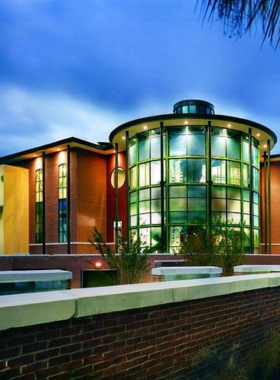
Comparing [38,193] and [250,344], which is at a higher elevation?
[38,193]

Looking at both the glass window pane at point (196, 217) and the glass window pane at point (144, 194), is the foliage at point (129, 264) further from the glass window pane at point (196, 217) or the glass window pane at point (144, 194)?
the glass window pane at point (144, 194)

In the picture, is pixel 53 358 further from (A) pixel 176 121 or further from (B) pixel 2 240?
(B) pixel 2 240

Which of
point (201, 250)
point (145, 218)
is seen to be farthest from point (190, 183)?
point (201, 250)

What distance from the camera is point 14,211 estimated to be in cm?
3728

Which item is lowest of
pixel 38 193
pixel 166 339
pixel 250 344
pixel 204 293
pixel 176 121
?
pixel 250 344

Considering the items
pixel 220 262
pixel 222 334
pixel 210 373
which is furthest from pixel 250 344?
pixel 220 262

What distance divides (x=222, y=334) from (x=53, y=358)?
3.49m

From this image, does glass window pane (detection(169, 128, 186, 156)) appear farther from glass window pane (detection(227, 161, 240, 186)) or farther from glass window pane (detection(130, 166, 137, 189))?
glass window pane (detection(227, 161, 240, 186))

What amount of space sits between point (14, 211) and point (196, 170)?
1702 centimetres

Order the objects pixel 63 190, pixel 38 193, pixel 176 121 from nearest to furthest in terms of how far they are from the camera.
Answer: pixel 176 121 → pixel 63 190 → pixel 38 193

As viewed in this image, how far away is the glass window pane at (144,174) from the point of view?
2972 centimetres

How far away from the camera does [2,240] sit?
3684 centimetres

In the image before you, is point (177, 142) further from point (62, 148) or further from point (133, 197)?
point (62, 148)

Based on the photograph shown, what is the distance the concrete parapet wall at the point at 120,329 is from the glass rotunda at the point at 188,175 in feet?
68.7
